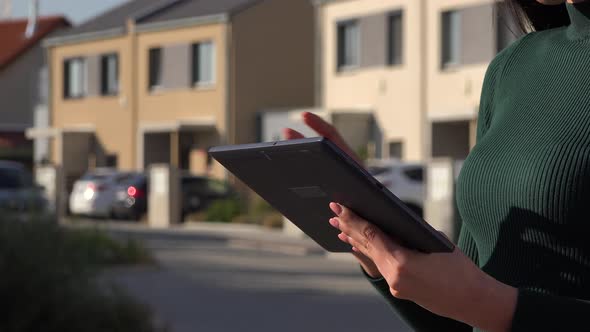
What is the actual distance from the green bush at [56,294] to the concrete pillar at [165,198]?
24.9 meters

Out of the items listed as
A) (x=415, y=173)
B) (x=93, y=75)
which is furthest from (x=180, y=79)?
(x=415, y=173)

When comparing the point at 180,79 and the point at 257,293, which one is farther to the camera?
the point at 180,79

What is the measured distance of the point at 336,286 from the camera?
16375 millimetres

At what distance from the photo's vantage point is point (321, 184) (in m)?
2.37

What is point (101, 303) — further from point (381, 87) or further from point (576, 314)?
point (381, 87)

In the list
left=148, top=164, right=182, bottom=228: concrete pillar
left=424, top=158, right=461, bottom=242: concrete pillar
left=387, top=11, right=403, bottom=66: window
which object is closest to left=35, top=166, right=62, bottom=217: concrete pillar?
left=148, top=164, right=182, bottom=228: concrete pillar

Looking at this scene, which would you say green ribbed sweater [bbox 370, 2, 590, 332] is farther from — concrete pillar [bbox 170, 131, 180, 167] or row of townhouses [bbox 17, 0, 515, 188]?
concrete pillar [bbox 170, 131, 180, 167]

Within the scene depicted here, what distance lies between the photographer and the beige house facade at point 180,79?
43.6 meters

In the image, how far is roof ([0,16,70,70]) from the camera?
62.8 meters

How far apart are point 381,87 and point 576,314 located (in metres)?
34.7

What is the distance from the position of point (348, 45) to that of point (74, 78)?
15948 mm

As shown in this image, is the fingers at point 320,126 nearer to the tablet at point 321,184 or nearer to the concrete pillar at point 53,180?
the tablet at point 321,184

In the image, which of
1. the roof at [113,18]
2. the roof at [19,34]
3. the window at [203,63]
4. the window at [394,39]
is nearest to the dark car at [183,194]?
the window at [394,39]

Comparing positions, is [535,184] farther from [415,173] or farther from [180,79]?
[180,79]
